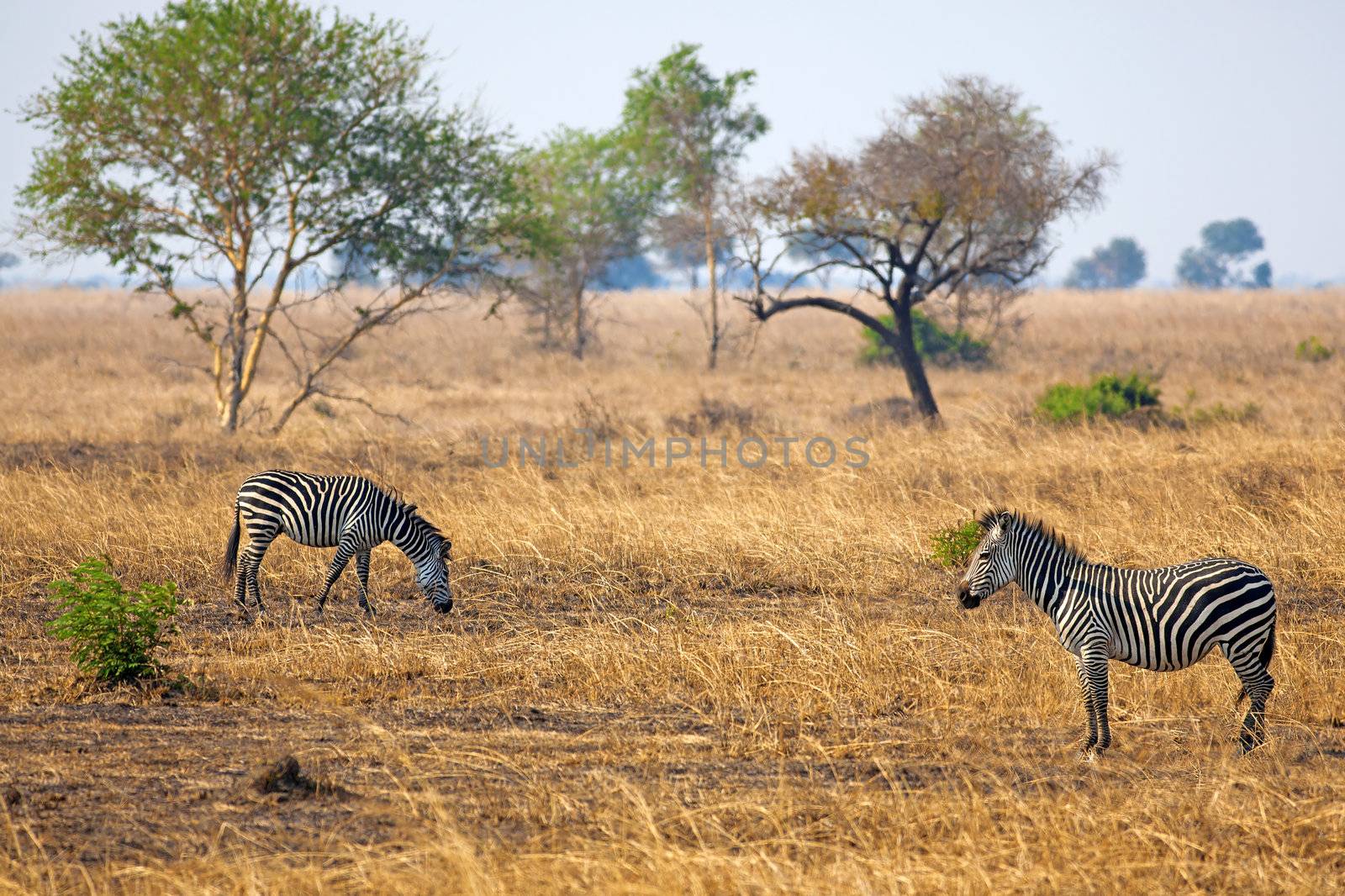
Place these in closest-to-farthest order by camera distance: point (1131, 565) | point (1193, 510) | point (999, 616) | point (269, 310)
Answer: point (999, 616) → point (1131, 565) → point (1193, 510) → point (269, 310)

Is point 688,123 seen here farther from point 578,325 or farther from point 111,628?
point 111,628

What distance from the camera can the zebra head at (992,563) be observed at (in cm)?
604

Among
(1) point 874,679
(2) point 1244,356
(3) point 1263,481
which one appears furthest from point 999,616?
(2) point 1244,356

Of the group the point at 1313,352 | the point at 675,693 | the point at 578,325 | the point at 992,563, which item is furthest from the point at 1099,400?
the point at 578,325

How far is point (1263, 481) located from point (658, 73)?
76.7 ft

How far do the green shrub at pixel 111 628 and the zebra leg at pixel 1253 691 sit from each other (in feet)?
19.2

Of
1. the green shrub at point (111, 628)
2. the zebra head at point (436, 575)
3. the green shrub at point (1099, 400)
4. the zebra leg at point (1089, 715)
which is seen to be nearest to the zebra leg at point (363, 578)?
the zebra head at point (436, 575)

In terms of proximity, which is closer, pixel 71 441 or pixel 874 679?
pixel 874 679

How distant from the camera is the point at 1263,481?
39.9ft

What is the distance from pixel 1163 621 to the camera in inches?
227

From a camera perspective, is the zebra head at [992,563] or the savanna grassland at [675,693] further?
the zebra head at [992,563]

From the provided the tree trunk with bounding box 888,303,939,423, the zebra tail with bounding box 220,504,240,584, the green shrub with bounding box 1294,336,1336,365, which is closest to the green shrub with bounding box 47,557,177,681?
the zebra tail with bounding box 220,504,240,584

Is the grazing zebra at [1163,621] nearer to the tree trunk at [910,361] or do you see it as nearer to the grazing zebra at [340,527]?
the grazing zebra at [340,527]

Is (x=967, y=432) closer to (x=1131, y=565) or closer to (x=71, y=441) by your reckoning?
(x=1131, y=565)
